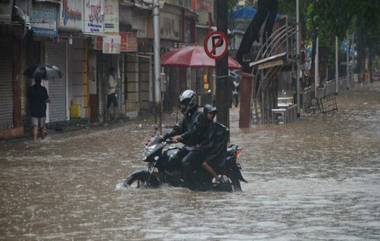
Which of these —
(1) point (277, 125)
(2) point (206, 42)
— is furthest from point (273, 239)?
(1) point (277, 125)

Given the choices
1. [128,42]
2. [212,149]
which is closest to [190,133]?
[212,149]

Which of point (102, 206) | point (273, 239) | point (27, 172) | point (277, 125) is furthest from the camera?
point (277, 125)

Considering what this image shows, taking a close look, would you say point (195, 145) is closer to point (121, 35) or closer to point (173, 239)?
point (173, 239)

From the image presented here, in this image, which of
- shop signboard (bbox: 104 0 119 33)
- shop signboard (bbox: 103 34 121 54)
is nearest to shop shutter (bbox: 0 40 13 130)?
shop signboard (bbox: 103 34 121 54)

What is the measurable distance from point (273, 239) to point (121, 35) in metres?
27.3

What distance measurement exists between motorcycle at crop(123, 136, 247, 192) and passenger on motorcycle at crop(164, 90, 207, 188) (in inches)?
4.2

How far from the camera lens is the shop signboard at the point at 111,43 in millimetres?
36375

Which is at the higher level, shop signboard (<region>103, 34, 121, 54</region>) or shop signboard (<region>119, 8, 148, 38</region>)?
shop signboard (<region>119, 8, 148, 38</region>)

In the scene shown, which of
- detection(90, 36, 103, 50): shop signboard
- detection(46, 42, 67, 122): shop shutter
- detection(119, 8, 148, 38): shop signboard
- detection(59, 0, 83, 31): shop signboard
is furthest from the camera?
detection(119, 8, 148, 38): shop signboard

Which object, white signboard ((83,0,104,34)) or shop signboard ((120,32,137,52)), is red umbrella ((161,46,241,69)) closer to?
white signboard ((83,0,104,34))

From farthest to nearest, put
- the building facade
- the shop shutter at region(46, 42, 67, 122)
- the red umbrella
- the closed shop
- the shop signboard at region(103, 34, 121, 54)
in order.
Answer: the closed shop
the shop signboard at region(103, 34, 121, 54)
the red umbrella
the shop shutter at region(46, 42, 67, 122)
the building facade

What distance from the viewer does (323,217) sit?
43.7 ft

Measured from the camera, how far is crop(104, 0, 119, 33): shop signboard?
36.5 metres

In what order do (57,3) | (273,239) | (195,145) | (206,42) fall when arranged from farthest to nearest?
(57,3) → (206,42) → (195,145) → (273,239)
